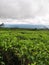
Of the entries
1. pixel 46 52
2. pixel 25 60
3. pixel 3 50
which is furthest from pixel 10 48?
pixel 46 52

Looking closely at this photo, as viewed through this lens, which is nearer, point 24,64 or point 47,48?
point 24,64

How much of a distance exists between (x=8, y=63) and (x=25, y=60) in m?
1.03

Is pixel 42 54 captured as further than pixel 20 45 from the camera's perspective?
No

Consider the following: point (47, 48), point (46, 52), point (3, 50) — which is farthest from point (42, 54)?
point (3, 50)

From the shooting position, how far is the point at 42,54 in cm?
1152

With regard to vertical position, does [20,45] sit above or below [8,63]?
above

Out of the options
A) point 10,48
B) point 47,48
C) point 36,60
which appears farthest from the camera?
point 47,48

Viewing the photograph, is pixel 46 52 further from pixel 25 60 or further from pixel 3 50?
pixel 3 50

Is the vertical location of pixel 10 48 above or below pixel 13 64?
above

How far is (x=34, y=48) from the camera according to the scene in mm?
12078

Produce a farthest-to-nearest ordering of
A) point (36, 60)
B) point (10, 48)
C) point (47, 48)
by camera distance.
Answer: point (47, 48), point (10, 48), point (36, 60)

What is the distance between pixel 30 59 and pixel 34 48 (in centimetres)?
106

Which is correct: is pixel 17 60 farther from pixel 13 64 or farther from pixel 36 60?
pixel 36 60

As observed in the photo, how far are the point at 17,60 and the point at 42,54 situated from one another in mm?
1403
